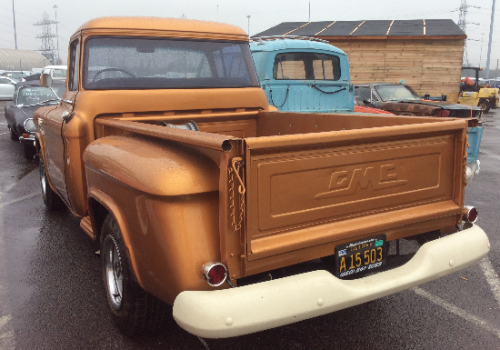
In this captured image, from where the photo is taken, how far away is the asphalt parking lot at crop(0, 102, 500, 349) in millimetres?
2756

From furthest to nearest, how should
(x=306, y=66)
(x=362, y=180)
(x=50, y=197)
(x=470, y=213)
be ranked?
(x=306, y=66) < (x=50, y=197) < (x=470, y=213) < (x=362, y=180)

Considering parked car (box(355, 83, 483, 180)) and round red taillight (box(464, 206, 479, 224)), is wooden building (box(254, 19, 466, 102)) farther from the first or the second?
round red taillight (box(464, 206, 479, 224))

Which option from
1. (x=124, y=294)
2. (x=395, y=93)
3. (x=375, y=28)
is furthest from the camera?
(x=375, y=28)

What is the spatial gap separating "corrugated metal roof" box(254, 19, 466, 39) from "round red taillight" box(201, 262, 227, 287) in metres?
16.5

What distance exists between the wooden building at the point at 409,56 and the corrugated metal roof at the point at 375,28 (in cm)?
4

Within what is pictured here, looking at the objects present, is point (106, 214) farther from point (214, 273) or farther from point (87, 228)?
point (214, 273)

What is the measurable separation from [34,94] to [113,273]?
8.94m

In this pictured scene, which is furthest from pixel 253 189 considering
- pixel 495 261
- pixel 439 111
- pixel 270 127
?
pixel 439 111

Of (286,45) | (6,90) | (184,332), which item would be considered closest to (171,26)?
(184,332)

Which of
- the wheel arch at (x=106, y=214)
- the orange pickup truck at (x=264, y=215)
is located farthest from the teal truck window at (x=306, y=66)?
the wheel arch at (x=106, y=214)

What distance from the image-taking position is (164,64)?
4.00m

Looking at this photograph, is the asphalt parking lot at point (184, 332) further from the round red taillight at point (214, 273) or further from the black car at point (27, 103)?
the black car at point (27, 103)

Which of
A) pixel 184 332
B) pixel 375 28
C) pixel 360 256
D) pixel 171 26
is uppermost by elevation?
pixel 375 28

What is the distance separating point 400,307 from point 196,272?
1873 mm
